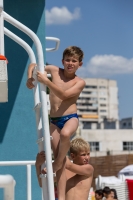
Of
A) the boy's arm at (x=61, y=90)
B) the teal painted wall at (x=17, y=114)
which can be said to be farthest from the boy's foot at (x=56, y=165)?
the teal painted wall at (x=17, y=114)

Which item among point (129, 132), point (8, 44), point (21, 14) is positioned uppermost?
point (21, 14)

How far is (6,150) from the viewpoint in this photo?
677 centimetres

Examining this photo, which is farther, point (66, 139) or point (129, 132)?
point (129, 132)

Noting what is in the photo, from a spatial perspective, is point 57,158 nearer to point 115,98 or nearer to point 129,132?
point 129,132

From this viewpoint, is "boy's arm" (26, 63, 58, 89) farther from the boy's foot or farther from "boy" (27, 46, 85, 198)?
the boy's foot

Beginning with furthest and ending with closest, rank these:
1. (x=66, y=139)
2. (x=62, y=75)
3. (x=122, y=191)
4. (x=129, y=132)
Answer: (x=129, y=132)
(x=122, y=191)
(x=62, y=75)
(x=66, y=139)

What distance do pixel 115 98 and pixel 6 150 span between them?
635ft

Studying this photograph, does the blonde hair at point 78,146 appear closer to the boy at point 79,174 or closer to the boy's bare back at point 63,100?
the boy at point 79,174

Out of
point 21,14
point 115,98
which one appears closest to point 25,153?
point 21,14

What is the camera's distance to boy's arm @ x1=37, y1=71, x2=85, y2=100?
3.27 meters

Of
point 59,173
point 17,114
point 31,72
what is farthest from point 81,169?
point 17,114

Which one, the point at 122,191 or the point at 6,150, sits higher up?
the point at 6,150

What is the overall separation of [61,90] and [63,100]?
0.17m

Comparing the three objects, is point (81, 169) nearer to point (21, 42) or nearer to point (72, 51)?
point (72, 51)
